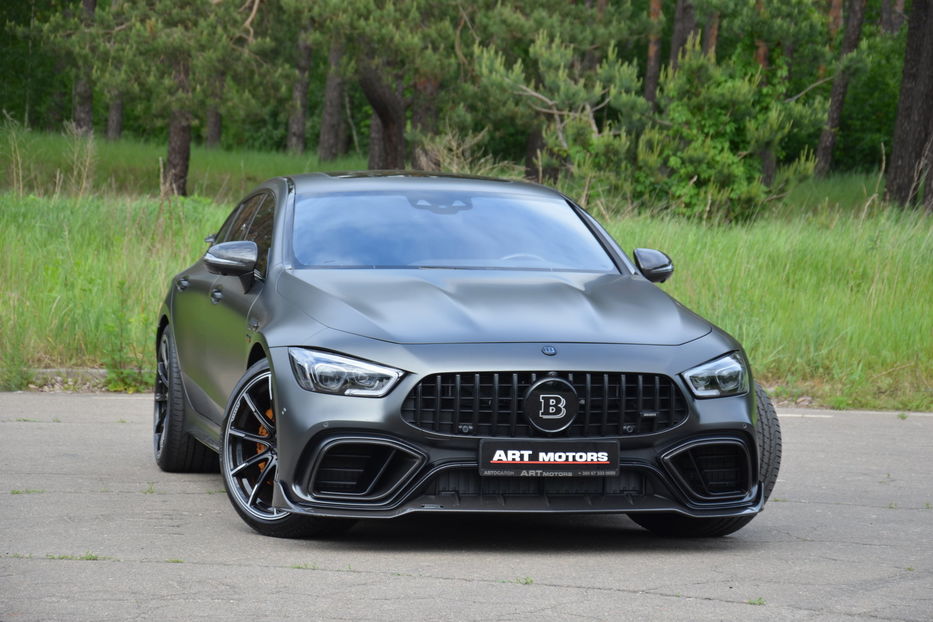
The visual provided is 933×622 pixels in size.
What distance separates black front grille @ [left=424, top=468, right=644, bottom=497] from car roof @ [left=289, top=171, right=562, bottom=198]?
230 cm

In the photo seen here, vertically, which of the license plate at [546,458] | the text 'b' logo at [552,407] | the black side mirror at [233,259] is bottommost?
the license plate at [546,458]

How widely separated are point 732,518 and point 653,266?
57.7 inches

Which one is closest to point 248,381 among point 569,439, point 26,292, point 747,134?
point 569,439

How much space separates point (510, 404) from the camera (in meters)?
6.10

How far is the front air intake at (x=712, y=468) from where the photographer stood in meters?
6.31

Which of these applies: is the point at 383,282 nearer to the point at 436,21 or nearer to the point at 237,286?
the point at 237,286

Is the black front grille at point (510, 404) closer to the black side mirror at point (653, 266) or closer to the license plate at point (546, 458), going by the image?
the license plate at point (546, 458)

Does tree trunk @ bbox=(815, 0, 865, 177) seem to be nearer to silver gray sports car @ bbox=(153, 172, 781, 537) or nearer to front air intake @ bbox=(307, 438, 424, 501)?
silver gray sports car @ bbox=(153, 172, 781, 537)

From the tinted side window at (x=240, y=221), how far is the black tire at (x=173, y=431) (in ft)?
2.14

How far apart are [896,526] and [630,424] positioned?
192 centimetres

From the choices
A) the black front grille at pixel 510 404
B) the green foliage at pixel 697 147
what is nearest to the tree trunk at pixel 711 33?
the green foliage at pixel 697 147

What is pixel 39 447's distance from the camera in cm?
940

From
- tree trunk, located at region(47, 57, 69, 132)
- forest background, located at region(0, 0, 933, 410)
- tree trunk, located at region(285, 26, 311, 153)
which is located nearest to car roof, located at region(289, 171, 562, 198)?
forest background, located at region(0, 0, 933, 410)

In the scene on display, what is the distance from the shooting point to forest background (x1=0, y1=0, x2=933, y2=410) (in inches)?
552
